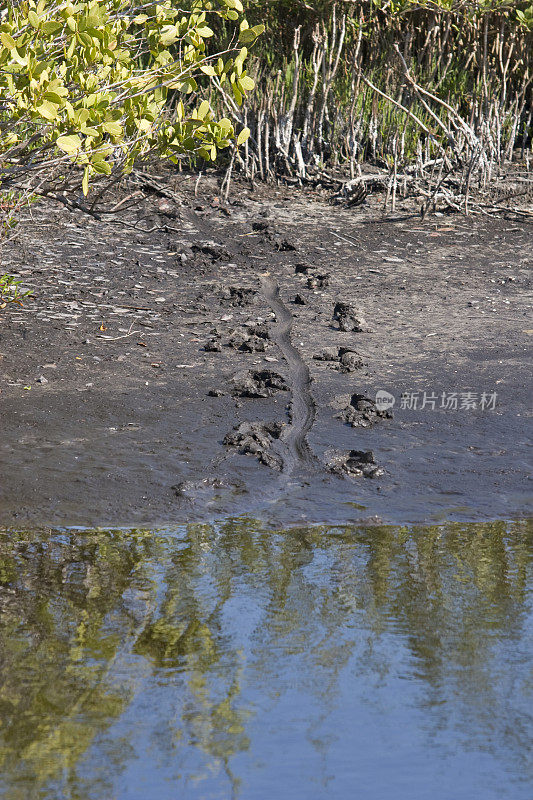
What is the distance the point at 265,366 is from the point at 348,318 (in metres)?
1.03

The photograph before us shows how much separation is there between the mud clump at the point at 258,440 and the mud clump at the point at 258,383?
413 mm

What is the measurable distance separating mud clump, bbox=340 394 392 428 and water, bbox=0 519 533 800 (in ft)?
3.74

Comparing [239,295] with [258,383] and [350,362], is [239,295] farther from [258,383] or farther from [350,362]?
[258,383]

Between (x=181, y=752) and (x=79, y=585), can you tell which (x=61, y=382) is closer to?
(x=79, y=585)

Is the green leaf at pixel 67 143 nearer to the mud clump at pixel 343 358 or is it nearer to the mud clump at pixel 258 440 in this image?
the mud clump at pixel 258 440

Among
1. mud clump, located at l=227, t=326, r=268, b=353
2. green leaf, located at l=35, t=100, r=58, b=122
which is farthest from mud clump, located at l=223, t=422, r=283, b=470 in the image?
green leaf, located at l=35, t=100, r=58, b=122

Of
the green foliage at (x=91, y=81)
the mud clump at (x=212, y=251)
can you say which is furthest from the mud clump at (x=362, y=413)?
the mud clump at (x=212, y=251)

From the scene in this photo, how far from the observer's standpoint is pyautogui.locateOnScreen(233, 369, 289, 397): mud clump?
5223 mm

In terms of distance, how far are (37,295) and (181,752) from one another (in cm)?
494

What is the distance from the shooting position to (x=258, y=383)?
5328mm

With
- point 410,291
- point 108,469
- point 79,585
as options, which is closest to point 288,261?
point 410,291

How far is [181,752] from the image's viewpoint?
2396 mm

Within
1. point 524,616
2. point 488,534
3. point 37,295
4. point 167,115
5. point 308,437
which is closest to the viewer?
point 524,616

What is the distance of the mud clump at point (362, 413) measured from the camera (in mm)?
4906
